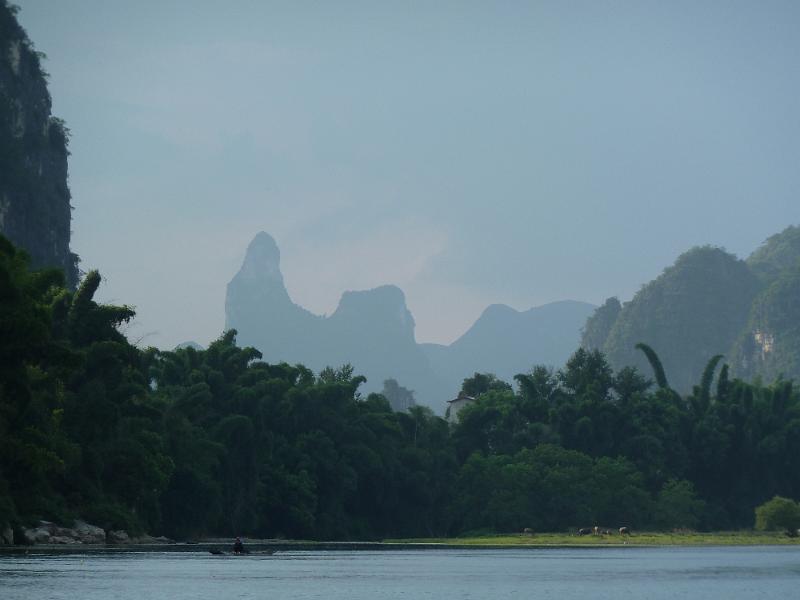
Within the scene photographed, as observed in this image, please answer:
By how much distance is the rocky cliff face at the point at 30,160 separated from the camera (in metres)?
108

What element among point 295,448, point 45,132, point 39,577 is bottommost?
point 39,577

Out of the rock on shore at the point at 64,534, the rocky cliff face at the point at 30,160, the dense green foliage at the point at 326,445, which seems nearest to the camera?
the rock on shore at the point at 64,534

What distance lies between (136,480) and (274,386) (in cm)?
2109

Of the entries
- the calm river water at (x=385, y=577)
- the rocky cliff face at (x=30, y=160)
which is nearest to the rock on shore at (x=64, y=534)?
the calm river water at (x=385, y=577)

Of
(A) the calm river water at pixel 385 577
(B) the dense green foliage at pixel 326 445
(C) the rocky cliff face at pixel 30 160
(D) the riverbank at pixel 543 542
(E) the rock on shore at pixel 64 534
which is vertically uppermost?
(C) the rocky cliff face at pixel 30 160

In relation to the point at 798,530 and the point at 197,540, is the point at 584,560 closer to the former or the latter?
the point at 197,540

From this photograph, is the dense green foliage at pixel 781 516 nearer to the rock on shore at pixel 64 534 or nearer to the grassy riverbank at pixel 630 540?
the grassy riverbank at pixel 630 540

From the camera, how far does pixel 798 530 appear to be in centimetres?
8669

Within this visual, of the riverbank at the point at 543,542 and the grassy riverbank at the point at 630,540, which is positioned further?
the grassy riverbank at the point at 630,540

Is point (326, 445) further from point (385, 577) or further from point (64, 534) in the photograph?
point (385, 577)

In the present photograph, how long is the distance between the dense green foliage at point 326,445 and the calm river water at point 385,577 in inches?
366

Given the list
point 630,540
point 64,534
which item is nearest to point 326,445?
point 630,540

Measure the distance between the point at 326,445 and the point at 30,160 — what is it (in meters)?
45.4

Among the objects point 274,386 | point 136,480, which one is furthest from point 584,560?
point 274,386
